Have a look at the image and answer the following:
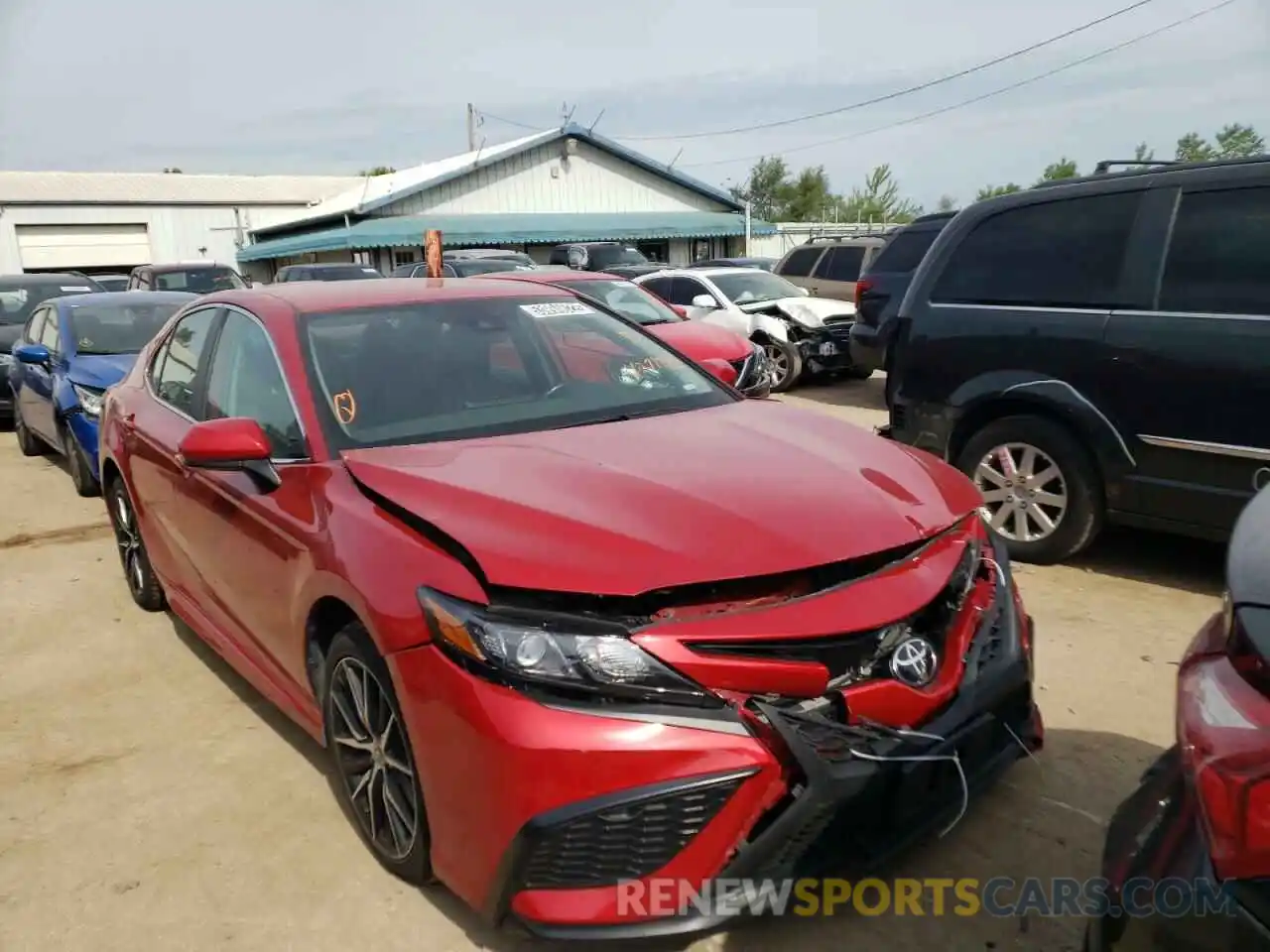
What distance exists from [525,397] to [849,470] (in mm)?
1177

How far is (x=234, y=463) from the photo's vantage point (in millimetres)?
3000

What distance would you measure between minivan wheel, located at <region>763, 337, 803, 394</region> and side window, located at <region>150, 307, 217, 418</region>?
7.84m

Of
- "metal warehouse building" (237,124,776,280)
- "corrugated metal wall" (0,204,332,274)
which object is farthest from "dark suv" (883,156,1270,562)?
"corrugated metal wall" (0,204,332,274)

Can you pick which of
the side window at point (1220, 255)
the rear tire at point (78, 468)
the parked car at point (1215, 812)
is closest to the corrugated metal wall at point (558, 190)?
the rear tire at point (78, 468)

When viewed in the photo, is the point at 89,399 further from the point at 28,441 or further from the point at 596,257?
the point at 596,257

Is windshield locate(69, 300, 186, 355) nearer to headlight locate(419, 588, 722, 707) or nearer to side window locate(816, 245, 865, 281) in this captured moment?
headlight locate(419, 588, 722, 707)

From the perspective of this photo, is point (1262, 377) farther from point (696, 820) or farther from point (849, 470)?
point (696, 820)

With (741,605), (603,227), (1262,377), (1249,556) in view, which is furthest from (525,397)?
(603,227)

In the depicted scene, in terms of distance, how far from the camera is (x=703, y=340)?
30.1ft

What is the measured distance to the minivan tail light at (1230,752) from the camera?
1.24 meters

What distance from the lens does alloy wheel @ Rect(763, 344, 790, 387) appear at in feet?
37.9

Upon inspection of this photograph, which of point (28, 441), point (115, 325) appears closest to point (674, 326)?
point (115, 325)

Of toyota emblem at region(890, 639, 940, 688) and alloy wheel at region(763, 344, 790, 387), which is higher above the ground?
toyota emblem at region(890, 639, 940, 688)

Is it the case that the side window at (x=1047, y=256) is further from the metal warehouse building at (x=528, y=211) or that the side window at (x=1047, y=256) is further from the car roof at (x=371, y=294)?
the metal warehouse building at (x=528, y=211)
